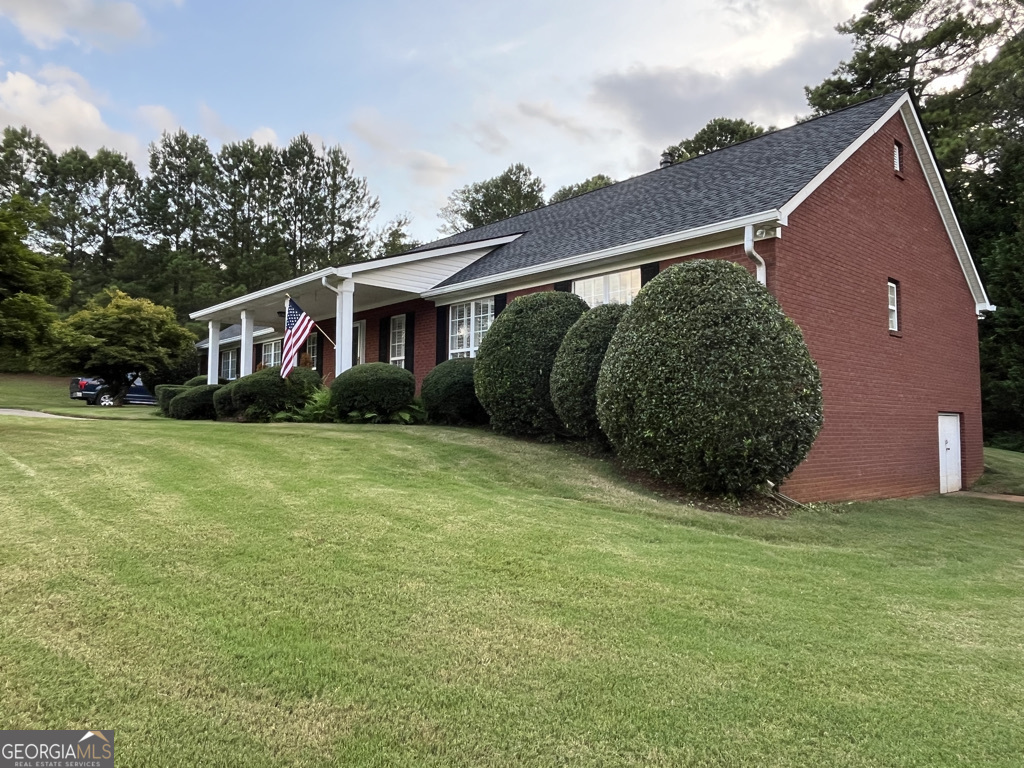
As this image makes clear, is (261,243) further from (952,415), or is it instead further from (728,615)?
(728,615)

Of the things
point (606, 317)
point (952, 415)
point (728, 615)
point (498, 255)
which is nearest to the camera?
point (728, 615)

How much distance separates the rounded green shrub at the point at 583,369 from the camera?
30.4 feet

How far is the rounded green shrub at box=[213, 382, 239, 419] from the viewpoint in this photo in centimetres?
1381

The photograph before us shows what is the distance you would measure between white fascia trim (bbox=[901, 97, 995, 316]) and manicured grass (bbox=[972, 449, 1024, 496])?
12.2ft

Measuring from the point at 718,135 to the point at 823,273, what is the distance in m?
26.6

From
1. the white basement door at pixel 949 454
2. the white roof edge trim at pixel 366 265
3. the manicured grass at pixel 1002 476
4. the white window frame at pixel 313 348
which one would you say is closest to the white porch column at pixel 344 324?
the white roof edge trim at pixel 366 265

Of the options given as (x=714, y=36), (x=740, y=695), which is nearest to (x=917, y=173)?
(x=714, y=36)

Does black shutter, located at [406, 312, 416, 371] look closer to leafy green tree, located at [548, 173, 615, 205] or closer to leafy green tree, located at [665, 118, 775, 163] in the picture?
leafy green tree, located at [665, 118, 775, 163]

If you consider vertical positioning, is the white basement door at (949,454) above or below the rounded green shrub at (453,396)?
below

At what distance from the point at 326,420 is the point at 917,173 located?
12.9 metres

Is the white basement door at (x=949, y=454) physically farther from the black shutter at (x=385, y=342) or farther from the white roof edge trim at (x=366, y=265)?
the black shutter at (x=385, y=342)

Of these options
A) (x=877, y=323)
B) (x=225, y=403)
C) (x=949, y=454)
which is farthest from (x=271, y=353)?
(x=949, y=454)

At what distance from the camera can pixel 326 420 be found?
1232 centimetres

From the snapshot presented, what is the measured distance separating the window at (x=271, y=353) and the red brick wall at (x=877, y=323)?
1837 cm
